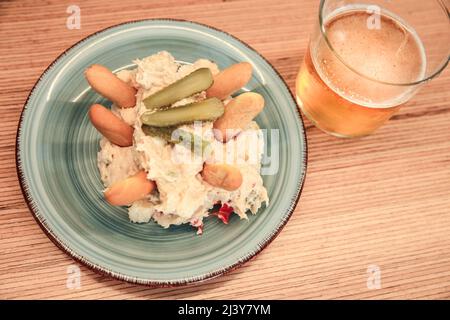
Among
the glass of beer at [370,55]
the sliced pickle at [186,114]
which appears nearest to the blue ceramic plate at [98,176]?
the glass of beer at [370,55]

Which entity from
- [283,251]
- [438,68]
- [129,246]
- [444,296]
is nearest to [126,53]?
[129,246]

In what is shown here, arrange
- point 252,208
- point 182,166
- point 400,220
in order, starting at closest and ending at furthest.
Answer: point 182,166 → point 252,208 → point 400,220

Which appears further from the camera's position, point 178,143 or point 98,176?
point 98,176

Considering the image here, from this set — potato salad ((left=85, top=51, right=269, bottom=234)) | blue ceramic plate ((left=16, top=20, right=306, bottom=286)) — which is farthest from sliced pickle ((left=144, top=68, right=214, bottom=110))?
blue ceramic plate ((left=16, top=20, right=306, bottom=286))

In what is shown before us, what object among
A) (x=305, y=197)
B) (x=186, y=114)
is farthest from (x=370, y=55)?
(x=186, y=114)

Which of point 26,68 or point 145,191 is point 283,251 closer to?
point 145,191

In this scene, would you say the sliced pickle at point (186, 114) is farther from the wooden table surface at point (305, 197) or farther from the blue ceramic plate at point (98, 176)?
the wooden table surface at point (305, 197)

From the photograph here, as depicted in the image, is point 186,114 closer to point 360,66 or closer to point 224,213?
point 224,213
